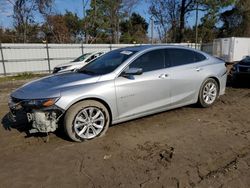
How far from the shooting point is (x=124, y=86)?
14.7 feet

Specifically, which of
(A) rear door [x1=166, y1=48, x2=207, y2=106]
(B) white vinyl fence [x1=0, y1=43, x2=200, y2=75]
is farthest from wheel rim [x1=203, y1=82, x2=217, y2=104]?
(B) white vinyl fence [x1=0, y1=43, x2=200, y2=75]

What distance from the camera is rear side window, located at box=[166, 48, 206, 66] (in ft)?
17.5

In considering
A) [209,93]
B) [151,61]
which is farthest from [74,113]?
[209,93]

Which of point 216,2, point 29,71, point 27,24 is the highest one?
point 216,2

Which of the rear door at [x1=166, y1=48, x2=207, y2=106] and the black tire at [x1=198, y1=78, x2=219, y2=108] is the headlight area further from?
the black tire at [x1=198, y1=78, x2=219, y2=108]

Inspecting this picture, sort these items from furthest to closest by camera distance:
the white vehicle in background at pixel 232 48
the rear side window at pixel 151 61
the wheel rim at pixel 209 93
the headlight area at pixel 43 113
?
1. the white vehicle in background at pixel 232 48
2. the wheel rim at pixel 209 93
3. the rear side window at pixel 151 61
4. the headlight area at pixel 43 113

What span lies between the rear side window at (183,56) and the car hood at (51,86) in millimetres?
1831

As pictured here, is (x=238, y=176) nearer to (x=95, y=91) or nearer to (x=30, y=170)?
(x=95, y=91)

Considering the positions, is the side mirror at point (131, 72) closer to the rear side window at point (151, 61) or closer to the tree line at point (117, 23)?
the rear side window at point (151, 61)

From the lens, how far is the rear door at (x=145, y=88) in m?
4.51

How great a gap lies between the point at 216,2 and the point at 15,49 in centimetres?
2082

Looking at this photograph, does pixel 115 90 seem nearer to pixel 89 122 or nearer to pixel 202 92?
pixel 89 122

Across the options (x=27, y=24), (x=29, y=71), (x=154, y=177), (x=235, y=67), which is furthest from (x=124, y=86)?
(x=27, y=24)

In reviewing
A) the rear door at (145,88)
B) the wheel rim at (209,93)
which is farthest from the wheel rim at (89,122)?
the wheel rim at (209,93)
